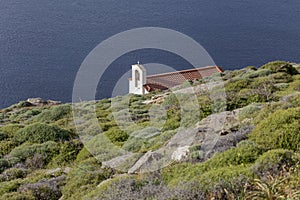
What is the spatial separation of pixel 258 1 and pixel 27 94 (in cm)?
6616

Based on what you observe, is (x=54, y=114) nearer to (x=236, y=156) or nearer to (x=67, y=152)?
(x=67, y=152)

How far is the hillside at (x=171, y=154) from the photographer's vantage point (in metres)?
7.36

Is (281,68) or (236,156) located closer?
(236,156)

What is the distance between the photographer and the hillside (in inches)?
290

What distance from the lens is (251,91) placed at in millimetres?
17578

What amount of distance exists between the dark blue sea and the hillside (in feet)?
154

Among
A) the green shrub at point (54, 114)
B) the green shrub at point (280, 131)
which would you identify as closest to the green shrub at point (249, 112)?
the green shrub at point (280, 131)

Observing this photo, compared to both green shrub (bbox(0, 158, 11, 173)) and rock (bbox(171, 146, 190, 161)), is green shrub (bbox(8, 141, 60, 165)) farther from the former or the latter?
rock (bbox(171, 146, 190, 161))

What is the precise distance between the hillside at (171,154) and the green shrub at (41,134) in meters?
0.04

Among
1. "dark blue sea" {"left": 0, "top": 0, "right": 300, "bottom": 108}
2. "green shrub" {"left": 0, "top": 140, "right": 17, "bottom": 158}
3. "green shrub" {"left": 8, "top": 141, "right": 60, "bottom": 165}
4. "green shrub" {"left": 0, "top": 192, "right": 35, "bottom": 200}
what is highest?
"dark blue sea" {"left": 0, "top": 0, "right": 300, "bottom": 108}

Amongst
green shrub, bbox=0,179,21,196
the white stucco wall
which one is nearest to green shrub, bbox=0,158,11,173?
green shrub, bbox=0,179,21,196

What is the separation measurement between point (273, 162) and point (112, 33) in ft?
244

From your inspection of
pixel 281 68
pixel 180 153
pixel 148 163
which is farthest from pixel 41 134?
pixel 281 68

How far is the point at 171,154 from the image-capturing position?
34.5 ft
